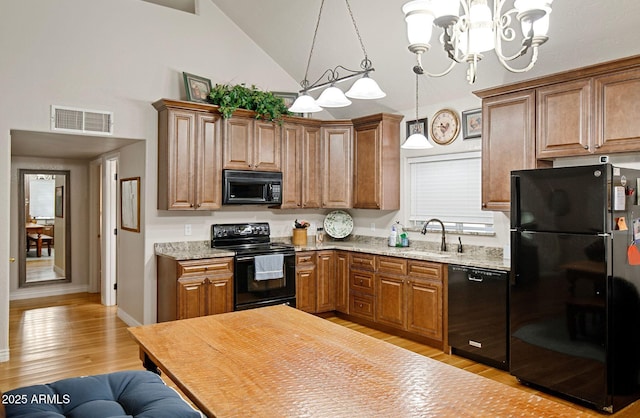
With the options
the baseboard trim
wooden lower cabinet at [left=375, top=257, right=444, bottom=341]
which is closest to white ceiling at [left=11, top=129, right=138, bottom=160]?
the baseboard trim

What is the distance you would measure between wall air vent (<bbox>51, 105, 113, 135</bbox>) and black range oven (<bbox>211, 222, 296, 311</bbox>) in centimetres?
153

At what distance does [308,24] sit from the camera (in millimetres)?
4684

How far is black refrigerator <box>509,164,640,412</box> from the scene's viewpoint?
2961mm

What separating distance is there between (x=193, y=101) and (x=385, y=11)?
2107 mm

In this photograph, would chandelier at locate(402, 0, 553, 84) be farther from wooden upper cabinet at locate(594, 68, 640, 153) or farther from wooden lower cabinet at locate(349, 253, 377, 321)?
wooden lower cabinet at locate(349, 253, 377, 321)

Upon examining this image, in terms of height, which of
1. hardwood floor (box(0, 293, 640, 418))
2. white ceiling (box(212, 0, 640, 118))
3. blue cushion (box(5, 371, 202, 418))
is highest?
white ceiling (box(212, 0, 640, 118))

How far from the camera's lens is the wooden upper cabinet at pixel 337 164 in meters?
5.54

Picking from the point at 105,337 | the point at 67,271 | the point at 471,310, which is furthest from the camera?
the point at 67,271

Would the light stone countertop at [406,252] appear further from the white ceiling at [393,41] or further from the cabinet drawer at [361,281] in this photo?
the white ceiling at [393,41]

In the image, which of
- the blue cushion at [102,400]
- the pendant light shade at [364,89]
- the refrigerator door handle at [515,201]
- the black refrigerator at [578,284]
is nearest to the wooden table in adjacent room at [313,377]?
the blue cushion at [102,400]

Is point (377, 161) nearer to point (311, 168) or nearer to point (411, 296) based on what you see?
point (311, 168)

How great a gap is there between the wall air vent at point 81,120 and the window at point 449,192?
129 inches

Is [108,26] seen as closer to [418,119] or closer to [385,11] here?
[385,11]

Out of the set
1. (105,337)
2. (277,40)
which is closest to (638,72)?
(277,40)
